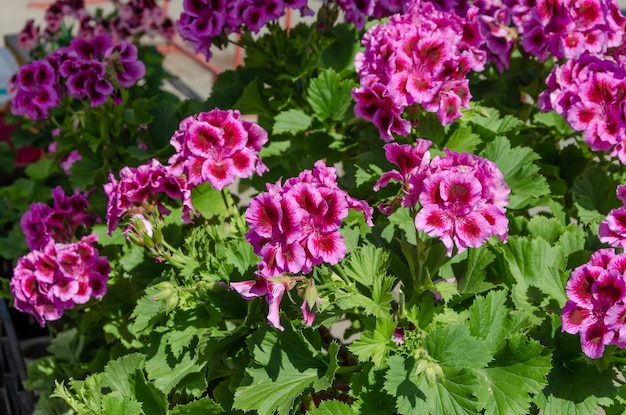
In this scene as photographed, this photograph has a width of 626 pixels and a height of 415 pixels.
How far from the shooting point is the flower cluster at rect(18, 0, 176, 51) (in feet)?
12.8

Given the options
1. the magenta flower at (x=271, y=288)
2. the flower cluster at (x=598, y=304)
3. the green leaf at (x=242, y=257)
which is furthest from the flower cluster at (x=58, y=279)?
the flower cluster at (x=598, y=304)

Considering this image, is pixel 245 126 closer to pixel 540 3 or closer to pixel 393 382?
pixel 393 382

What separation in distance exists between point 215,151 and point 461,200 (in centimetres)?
62

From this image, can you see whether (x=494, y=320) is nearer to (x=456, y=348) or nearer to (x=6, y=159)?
(x=456, y=348)

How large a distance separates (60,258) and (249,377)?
0.73m

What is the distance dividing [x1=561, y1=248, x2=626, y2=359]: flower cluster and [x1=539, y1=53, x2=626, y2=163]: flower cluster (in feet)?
1.62

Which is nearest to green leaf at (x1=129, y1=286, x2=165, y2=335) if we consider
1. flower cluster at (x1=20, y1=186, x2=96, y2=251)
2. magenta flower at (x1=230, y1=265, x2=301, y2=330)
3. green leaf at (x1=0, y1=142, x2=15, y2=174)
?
magenta flower at (x1=230, y1=265, x2=301, y2=330)

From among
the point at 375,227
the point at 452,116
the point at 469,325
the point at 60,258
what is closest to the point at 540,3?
the point at 452,116

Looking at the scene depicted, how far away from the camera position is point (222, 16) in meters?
2.30

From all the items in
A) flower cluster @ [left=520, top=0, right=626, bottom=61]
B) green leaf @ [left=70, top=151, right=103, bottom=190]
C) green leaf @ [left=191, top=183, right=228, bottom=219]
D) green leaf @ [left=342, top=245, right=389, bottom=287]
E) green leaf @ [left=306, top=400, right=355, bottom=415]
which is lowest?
green leaf @ [left=70, top=151, right=103, bottom=190]

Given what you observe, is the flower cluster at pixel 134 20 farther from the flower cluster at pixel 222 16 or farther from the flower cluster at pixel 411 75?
the flower cluster at pixel 411 75

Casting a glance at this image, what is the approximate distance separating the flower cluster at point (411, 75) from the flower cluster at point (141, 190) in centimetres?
47

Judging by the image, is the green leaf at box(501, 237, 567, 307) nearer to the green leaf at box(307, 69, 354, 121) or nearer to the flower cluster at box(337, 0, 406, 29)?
the green leaf at box(307, 69, 354, 121)

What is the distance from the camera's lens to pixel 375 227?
6.27 ft
